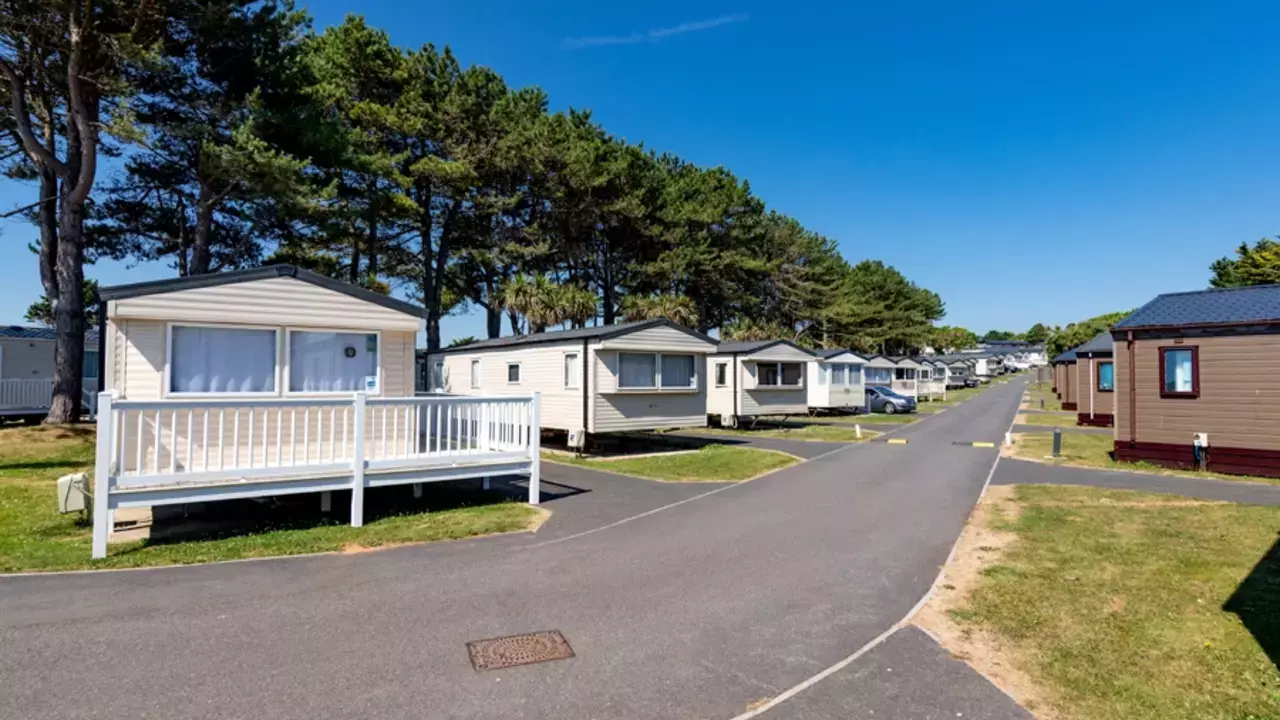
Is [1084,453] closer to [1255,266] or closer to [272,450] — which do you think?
[272,450]

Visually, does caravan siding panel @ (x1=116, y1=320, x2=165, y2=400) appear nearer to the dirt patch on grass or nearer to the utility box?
the utility box

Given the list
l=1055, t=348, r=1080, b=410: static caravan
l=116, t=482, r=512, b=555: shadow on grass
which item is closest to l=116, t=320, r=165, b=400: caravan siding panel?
l=116, t=482, r=512, b=555: shadow on grass

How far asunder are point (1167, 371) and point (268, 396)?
19.6 m

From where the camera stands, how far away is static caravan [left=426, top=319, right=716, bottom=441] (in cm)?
1722

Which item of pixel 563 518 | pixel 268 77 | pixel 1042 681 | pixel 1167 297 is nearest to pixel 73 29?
pixel 268 77

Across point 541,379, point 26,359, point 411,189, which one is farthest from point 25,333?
point 541,379

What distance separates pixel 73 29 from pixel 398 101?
14839 mm

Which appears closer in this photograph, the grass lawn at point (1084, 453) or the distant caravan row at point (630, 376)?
the grass lawn at point (1084, 453)

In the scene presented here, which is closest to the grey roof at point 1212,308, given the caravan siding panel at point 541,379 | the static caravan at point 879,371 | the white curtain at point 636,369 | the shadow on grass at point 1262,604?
the shadow on grass at point 1262,604

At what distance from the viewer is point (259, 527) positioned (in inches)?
333

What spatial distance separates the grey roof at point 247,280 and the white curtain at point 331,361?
0.67m

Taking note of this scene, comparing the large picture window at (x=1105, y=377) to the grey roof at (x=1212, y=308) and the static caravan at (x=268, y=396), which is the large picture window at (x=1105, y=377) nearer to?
the grey roof at (x=1212, y=308)

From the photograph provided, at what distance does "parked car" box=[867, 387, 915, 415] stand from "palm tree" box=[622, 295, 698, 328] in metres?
11.1

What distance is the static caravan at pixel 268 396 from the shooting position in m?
7.63
